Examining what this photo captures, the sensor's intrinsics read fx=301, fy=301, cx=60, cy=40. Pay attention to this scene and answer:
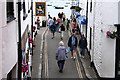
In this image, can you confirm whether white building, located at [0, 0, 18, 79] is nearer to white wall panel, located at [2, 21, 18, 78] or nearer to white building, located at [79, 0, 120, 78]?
white wall panel, located at [2, 21, 18, 78]

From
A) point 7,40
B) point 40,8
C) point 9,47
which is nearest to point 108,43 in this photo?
point 9,47

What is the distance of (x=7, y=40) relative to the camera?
8.05 meters

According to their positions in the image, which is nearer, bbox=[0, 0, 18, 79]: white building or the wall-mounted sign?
bbox=[0, 0, 18, 79]: white building

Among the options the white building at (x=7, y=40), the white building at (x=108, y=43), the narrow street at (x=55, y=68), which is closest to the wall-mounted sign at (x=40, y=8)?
the narrow street at (x=55, y=68)

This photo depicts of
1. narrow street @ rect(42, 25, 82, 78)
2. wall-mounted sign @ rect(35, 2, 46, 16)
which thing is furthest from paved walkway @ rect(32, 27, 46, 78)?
wall-mounted sign @ rect(35, 2, 46, 16)

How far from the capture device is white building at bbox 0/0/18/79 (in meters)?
7.26

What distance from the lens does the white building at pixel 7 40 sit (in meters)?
7.26

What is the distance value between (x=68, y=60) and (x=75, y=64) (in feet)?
3.54

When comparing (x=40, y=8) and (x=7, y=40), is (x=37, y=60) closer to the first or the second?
(x=40, y=8)

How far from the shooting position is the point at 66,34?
29078 millimetres

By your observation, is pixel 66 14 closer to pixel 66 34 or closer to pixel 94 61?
pixel 66 34

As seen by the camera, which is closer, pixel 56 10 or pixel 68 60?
pixel 68 60

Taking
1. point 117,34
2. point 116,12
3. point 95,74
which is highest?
point 116,12

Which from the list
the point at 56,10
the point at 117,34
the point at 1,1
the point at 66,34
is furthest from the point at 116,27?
the point at 56,10
